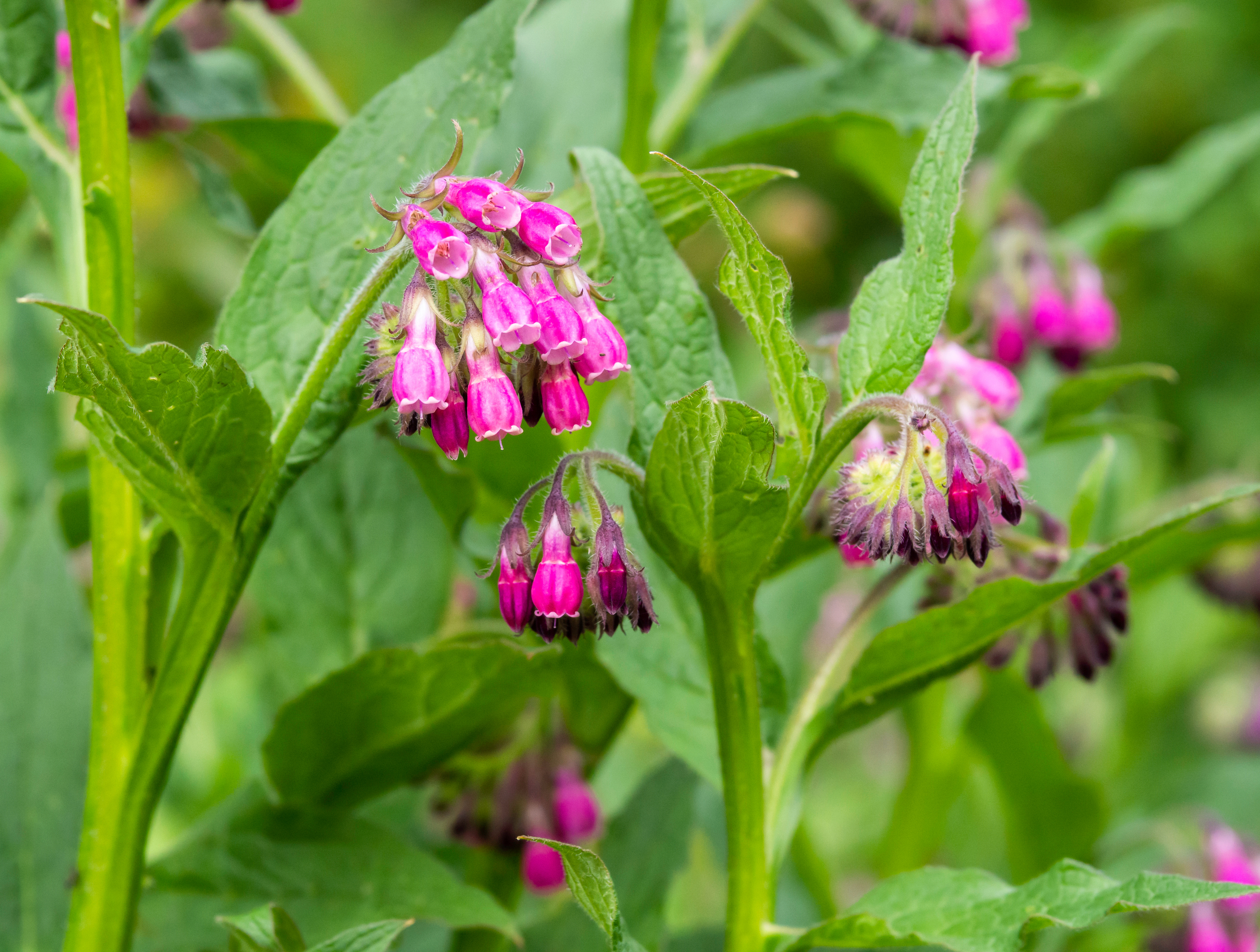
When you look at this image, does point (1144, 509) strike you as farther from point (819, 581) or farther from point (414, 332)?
point (414, 332)

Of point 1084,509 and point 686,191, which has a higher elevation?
point 686,191

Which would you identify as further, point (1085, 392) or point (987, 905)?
point (1085, 392)

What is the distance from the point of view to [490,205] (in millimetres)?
831

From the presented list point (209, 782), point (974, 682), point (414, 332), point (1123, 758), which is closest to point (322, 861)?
point (414, 332)

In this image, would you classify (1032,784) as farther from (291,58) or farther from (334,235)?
(291,58)

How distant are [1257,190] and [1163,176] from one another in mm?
3552

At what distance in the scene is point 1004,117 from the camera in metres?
2.36

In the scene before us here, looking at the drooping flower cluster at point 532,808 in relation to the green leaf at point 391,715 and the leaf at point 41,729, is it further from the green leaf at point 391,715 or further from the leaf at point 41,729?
the leaf at point 41,729

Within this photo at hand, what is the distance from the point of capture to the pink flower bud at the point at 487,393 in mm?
838

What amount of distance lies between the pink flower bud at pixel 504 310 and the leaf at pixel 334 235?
0.17 meters

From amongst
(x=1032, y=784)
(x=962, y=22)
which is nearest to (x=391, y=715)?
(x=1032, y=784)

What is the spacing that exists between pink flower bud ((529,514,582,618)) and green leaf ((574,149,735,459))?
0.13 metres

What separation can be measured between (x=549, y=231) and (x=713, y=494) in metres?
0.20

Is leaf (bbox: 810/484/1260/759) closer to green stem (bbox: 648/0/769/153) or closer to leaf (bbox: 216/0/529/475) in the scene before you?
leaf (bbox: 216/0/529/475)
